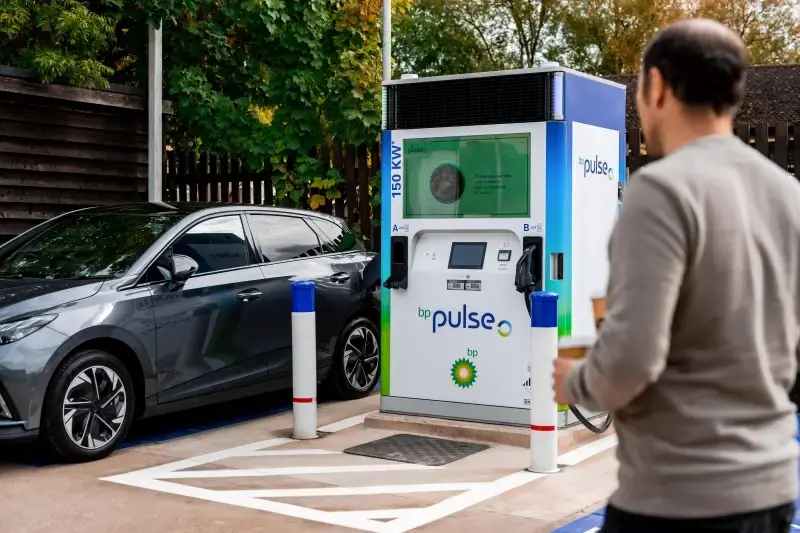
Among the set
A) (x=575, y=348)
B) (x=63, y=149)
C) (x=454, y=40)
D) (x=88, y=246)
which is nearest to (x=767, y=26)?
(x=454, y=40)

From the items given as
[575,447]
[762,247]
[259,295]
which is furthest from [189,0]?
[762,247]

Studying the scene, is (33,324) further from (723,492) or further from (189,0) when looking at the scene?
(189,0)

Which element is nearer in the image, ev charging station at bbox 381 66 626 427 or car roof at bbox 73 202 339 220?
ev charging station at bbox 381 66 626 427

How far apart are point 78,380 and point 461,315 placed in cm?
249

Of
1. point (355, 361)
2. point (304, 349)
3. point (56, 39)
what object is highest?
point (56, 39)

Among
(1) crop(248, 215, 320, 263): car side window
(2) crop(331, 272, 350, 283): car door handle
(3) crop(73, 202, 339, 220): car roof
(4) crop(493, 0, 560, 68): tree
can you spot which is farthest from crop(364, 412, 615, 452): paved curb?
(4) crop(493, 0, 560, 68): tree

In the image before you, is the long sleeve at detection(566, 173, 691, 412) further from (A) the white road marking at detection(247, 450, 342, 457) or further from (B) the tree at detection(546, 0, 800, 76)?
(B) the tree at detection(546, 0, 800, 76)

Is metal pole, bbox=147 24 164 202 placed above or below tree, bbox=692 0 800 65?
below

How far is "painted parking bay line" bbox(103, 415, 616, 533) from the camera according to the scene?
5.15 m

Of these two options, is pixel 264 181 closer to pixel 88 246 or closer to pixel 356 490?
pixel 88 246

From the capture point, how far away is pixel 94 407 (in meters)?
6.35

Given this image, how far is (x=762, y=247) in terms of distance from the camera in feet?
6.49

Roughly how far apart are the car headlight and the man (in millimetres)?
4676

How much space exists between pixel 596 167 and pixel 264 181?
596cm
